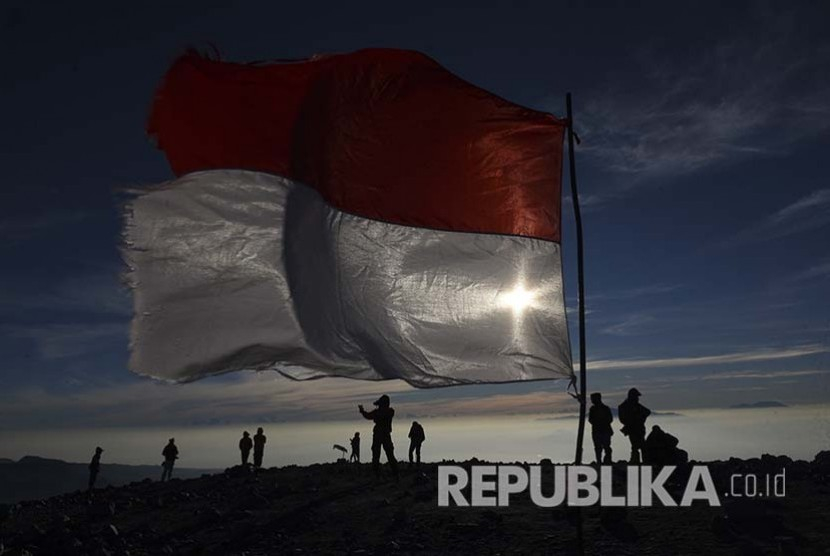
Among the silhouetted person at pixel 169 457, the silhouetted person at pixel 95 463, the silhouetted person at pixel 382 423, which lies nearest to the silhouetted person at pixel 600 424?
the silhouetted person at pixel 382 423

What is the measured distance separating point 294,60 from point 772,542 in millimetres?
12088

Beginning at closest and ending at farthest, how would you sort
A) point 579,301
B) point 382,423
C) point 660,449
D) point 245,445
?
point 579,301
point 660,449
point 382,423
point 245,445

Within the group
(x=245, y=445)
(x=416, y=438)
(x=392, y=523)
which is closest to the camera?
(x=392, y=523)

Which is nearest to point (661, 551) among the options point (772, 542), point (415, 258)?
point (772, 542)

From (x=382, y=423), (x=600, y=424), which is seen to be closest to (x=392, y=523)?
(x=382, y=423)

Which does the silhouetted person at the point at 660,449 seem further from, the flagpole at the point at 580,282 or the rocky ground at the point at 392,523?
the flagpole at the point at 580,282

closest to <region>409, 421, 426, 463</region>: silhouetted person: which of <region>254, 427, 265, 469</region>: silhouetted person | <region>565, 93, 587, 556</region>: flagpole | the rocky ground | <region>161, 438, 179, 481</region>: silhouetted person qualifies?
the rocky ground

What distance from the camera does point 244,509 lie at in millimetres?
18797

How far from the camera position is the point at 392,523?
51.5 feet

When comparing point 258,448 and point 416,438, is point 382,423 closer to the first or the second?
point 416,438

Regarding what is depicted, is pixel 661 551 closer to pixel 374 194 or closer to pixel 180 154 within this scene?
pixel 374 194

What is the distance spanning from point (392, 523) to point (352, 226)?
947 cm

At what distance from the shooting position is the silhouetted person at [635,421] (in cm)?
1733

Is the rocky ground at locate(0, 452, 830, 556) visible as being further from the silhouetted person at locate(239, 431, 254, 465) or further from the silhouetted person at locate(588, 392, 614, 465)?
the silhouetted person at locate(239, 431, 254, 465)
